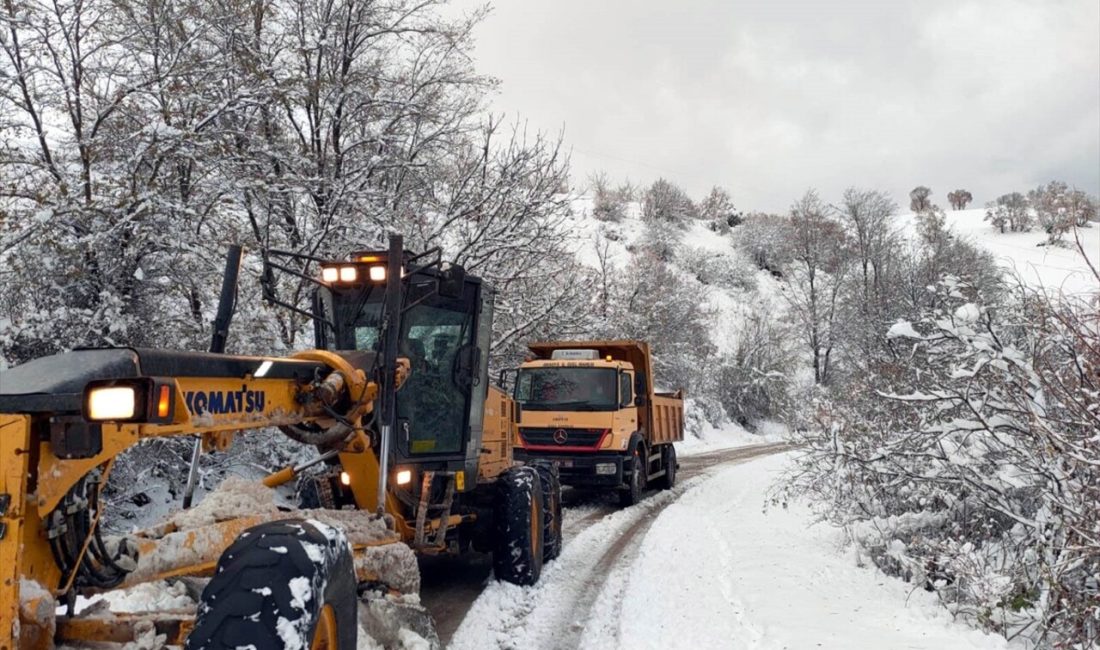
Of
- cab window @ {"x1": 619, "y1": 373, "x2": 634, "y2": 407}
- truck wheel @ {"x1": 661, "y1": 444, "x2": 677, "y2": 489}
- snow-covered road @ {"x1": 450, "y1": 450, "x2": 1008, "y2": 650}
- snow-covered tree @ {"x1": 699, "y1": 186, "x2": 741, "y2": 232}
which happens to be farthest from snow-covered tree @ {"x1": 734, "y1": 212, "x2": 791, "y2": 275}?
snow-covered road @ {"x1": 450, "y1": 450, "x2": 1008, "y2": 650}

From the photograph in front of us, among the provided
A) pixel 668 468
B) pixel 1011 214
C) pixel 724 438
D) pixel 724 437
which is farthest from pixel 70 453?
pixel 1011 214

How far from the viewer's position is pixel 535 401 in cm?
1254

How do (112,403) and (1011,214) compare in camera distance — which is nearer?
(112,403)

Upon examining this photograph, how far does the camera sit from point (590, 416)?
12016 millimetres

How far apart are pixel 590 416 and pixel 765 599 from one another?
6.14 meters

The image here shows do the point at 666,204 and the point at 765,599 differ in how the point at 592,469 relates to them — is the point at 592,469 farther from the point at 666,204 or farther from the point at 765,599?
the point at 666,204

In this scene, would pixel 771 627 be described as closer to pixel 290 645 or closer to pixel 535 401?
pixel 290 645

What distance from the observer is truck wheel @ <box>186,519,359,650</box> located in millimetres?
2455

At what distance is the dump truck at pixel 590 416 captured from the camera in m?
11.8

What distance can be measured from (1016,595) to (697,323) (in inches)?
1090

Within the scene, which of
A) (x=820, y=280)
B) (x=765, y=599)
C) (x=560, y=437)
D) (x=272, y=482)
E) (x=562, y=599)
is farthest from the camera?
(x=820, y=280)

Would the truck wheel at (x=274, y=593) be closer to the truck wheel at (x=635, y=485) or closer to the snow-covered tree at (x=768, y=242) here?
the truck wheel at (x=635, y=485)

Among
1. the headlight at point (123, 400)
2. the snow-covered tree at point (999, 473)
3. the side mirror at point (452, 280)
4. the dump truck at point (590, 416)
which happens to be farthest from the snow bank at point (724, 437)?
the headlight at point (123, 400)

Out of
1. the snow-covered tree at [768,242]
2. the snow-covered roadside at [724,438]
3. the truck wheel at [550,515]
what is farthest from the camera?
the snow-covered tree at [768,242]
